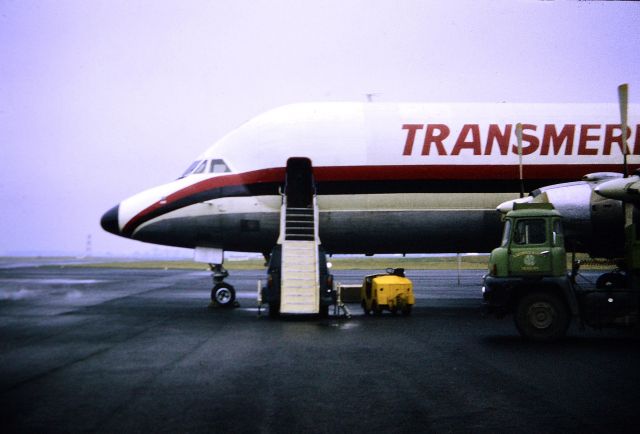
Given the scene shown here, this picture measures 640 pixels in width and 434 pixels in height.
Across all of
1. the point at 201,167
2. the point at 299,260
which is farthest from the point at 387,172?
the point at 201,167

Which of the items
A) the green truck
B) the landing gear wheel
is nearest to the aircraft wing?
the green truck

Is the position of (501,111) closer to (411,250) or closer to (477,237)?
(477,237)

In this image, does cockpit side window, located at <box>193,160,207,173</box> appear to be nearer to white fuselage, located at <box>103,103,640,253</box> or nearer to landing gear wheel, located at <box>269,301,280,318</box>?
white fuselage, located at <box>103,103,640,253</box>

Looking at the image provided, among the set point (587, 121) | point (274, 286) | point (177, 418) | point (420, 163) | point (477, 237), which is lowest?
point (177, 418)

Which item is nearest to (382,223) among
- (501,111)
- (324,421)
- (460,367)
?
(501,111)

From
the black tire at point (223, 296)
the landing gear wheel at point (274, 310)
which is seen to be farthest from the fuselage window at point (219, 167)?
the landing gear wheel at point (274, 310)

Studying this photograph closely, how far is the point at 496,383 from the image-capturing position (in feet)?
29.8

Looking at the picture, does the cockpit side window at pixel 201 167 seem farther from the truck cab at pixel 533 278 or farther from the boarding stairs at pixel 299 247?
the truck cab at pixel 533 278

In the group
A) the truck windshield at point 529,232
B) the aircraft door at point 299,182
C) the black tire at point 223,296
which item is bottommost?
the black tire at point 223,296

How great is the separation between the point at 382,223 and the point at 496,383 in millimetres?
11815

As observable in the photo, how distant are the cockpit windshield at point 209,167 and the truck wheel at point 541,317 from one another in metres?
11.8

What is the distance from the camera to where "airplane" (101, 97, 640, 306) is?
20.4m

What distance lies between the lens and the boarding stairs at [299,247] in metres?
18.2

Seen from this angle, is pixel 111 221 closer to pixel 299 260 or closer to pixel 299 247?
pixel 299 247
